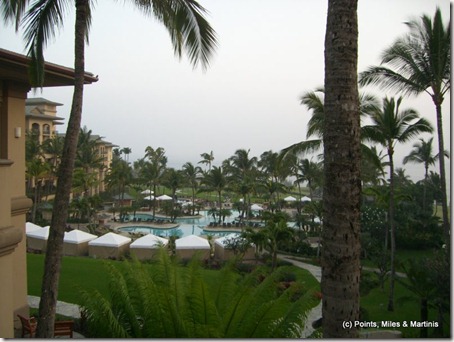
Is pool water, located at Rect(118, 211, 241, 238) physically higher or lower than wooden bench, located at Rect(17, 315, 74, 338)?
lower

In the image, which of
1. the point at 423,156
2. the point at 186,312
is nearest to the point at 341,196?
the point at 186,312

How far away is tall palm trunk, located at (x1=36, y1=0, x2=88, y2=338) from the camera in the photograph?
15.4 ft

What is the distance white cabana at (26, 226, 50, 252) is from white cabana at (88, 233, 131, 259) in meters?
2.44

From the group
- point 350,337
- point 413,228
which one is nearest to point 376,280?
point 413,228

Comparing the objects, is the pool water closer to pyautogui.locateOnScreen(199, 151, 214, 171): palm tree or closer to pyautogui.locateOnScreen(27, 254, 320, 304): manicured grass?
pyautogui.locateOnScreen(199, 151, 214, 171): palm tree

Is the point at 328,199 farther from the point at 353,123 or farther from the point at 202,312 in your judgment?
the point at 202,312

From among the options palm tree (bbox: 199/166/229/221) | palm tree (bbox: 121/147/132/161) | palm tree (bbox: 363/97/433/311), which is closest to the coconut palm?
palm tree (bbox: 363/97/433/311)

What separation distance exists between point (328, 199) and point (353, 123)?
0.58 meters

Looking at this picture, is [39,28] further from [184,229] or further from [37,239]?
[184,229]

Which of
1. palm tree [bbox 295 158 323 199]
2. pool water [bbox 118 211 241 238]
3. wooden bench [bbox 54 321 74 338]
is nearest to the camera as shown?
wooden bench [bbox 54 321 74 338]

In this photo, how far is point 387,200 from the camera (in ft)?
46.4

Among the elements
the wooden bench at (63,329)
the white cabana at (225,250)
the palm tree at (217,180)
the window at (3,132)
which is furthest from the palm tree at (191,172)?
the wooden bench at (63,329)

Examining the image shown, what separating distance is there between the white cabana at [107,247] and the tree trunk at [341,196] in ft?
Answer: 53.1

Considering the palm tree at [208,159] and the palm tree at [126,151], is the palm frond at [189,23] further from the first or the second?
the palm tree at [126,151]
